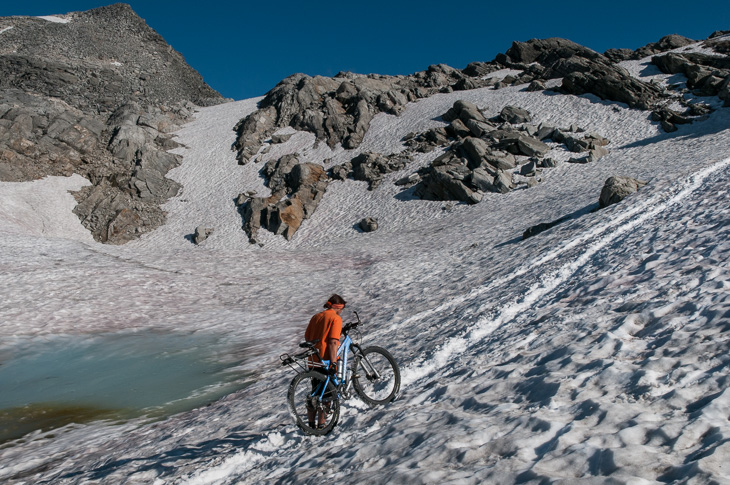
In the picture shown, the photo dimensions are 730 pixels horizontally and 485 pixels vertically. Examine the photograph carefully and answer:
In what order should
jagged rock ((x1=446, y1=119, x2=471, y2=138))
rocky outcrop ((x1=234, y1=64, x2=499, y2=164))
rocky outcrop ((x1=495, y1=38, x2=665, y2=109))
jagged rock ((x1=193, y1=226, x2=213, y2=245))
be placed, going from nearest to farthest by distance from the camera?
jagged rock ((x1=193, y1=226, x2=213, y2=245)) < rocky outcrop ((x1=495, y1=38, x2=665, y2=109)) < jagged rock ((x1=446, y1=119, x2=471, y2=138)) < rocky outcrop ((x1=234, y1=64, x2=499, y2=164))

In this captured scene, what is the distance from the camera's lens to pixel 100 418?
32.0 ft

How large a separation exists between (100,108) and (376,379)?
60780 millimetres

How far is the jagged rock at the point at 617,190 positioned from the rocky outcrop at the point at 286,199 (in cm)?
2366

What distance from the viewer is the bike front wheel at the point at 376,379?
7320mm

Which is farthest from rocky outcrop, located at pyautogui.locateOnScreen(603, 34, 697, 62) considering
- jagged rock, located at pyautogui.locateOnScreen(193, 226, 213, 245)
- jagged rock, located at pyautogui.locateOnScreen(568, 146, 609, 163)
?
jagged rock, located at pyautogui.locateOnScreen(193, 226, 213, 245)

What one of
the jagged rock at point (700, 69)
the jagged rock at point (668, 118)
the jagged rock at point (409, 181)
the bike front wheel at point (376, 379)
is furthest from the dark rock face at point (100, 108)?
the jagged rock at point (700, 69)

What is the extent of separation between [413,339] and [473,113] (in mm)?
37489

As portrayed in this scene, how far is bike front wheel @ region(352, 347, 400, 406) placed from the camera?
7320 millimetres

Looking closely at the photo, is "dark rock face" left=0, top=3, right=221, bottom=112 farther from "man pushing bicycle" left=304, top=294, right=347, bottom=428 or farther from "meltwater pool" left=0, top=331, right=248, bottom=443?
"man pushing bicycle" left=304, top=294, right=347, bottom=428

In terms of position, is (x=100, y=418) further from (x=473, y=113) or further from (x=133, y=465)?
(x=473, y=113)

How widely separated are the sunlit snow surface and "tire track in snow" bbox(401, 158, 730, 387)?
86mm

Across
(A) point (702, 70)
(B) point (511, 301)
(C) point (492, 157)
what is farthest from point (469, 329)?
(A) point (702, 70)

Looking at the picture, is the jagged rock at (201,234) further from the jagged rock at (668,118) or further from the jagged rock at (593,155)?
the jagged rock at (668,118)

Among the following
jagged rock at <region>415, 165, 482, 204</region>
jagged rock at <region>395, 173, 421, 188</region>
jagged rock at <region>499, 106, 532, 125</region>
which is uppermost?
jagged rock at <region>499, 106, 532, 125</region>
